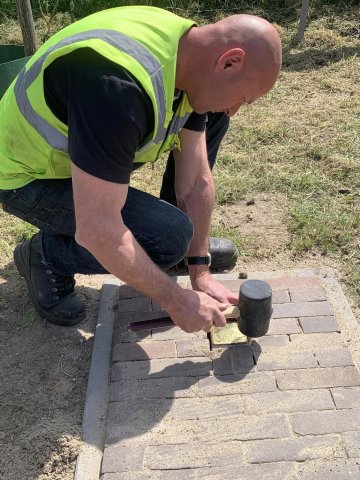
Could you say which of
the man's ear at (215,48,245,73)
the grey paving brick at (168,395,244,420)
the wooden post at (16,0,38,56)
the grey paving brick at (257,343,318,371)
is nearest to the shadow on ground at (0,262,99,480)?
the grey paving brick at (168,395,244,420)

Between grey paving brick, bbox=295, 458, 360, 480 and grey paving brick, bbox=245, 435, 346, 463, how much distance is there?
24 mm

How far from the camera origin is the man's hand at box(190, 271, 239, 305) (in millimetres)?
2609

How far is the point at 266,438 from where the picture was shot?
2.21m

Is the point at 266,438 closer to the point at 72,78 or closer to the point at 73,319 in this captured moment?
the point at 73,319

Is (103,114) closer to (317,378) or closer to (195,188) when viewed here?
(195,188)

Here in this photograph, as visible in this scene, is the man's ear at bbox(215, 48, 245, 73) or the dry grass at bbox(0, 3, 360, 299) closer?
the man's ear at bbox(215, 48, 245, 73)

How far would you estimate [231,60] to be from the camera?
1.96 metres

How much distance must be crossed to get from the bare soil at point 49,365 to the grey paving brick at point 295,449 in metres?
0.68

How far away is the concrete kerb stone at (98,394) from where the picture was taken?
2.19 meters

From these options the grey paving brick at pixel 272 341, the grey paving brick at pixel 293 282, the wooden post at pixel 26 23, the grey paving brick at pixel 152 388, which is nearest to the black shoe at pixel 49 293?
the grey paving brick at pixel 152 388

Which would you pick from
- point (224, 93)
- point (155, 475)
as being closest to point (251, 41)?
point (224, 93)

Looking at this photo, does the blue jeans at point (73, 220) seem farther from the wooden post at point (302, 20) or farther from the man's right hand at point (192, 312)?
the wooden post at point (302, 20)

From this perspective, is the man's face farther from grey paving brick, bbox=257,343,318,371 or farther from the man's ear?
grey paving brick, bbox=257,343,318,371

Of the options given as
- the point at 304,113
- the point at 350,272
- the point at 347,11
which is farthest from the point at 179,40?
the point at 347,11
